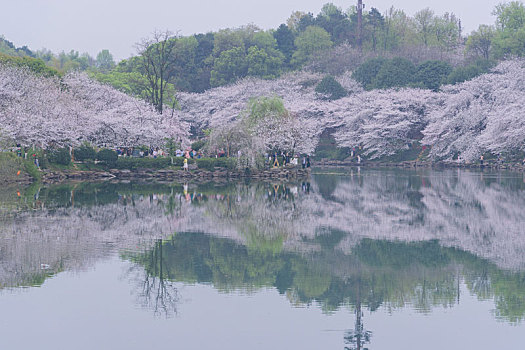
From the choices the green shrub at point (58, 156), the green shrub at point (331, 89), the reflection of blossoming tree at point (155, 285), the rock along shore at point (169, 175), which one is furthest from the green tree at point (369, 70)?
the reflection of blossoming tree at point (155, 285)

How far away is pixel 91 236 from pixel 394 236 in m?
9.29

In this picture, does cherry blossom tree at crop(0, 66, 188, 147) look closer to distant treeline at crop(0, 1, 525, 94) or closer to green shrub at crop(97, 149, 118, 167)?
green shrub at crop(97, 149, 118, 167)

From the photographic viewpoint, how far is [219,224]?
23328 mm

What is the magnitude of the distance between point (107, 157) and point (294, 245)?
33.1m

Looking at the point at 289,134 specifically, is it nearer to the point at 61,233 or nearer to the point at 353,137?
the point at 353,137

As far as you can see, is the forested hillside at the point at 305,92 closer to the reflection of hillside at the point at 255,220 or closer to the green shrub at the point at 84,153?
the green shrub at the point at 84,153

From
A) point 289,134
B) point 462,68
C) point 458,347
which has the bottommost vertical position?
point 458,347

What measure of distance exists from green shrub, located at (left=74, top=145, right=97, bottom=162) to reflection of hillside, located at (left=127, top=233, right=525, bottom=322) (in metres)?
31.4

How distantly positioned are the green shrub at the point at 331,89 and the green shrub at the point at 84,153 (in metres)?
43.3

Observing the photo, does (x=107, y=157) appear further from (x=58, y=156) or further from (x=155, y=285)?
(x=155, y=285)

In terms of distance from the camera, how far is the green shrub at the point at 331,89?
284 feet

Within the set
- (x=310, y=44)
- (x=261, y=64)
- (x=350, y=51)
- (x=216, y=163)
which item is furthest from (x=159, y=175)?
(x=310, y=44)

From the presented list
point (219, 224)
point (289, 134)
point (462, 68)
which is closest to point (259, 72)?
point (462, 68)

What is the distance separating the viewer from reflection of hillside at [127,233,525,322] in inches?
516
